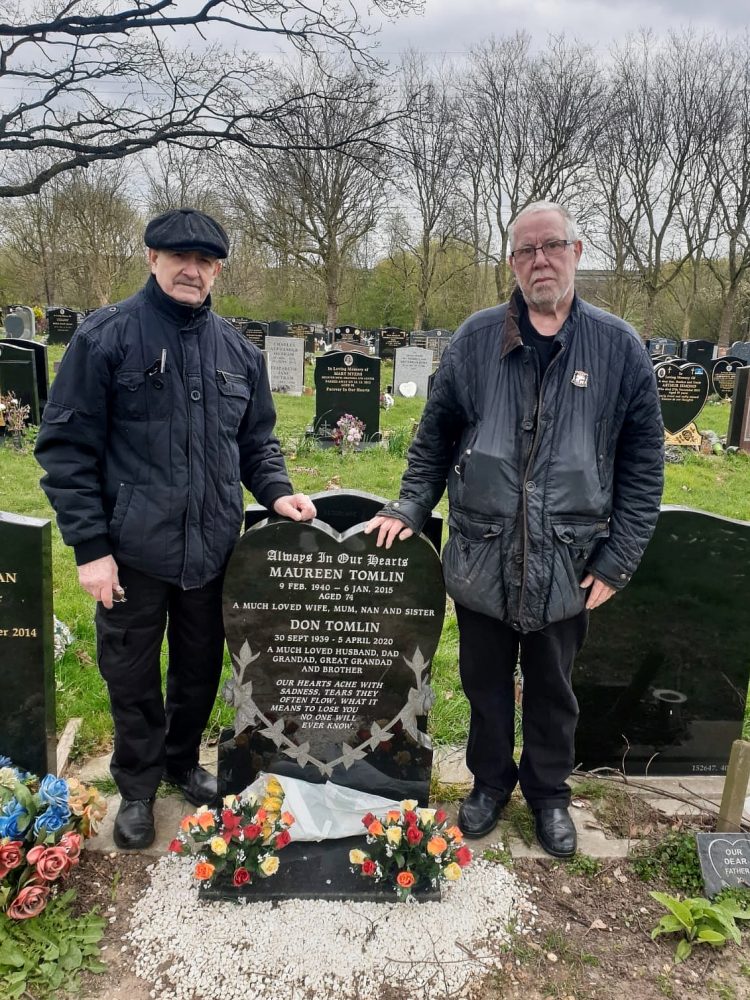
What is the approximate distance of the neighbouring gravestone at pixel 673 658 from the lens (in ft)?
9.89

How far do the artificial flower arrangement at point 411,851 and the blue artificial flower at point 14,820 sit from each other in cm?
111

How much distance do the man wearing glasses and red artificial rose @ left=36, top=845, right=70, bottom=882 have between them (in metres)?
1.46

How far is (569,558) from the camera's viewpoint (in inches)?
90.9

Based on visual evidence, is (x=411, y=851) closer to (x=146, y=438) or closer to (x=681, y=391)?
(x=146, y=438)

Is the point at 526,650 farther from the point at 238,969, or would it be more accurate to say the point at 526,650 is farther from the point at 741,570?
the point at 238,969

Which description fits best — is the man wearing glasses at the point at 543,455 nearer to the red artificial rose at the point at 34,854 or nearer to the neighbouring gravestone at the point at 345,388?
the red artificial rose at the point at 34,854

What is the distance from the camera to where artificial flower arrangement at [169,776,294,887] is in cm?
238

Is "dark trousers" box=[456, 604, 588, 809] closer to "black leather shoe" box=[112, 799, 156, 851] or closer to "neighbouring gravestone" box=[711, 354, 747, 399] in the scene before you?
"black leather shoe" box=[112, 799, 156, 851]

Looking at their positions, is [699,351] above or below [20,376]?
above

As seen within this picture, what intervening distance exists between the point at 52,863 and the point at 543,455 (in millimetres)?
2037

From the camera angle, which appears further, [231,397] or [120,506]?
[231,397]

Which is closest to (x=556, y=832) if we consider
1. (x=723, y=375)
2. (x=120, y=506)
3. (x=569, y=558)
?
(x=569, y=558)

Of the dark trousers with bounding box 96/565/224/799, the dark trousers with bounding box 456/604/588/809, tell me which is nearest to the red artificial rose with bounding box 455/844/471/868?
the dark trousers with bounding box 456/604/588/809

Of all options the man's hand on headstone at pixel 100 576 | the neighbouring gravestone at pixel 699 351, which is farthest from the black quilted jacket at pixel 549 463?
the neighbouring gravestone at pixel 699 351
